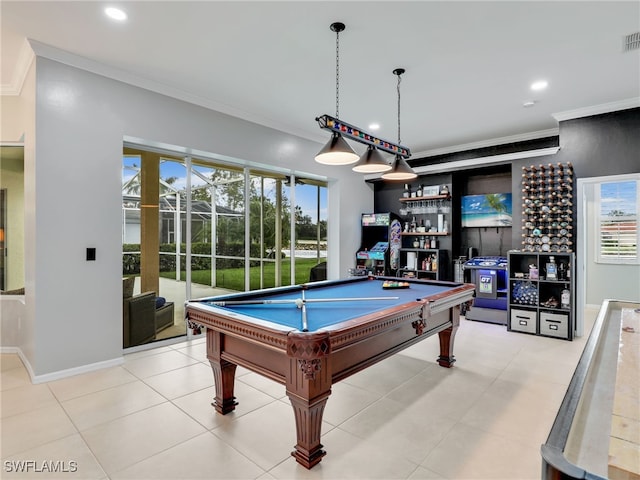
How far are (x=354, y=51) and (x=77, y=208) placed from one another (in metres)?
3.19

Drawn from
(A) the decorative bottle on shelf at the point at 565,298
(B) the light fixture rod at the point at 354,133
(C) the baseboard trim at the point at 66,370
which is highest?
(B) the light fixture rod at the point at 354,133

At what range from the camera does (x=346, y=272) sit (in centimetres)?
690

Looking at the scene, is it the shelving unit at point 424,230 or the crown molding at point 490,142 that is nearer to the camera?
the crown molding at point 490,142

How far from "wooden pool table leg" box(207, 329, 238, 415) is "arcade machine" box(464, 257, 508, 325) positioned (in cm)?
421

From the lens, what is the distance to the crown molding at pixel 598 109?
14.4 feet

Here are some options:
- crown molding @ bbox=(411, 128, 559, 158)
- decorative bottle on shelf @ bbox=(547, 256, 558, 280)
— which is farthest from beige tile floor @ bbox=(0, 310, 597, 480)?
crown molding @ bbox=(411, 128, 559, 158)

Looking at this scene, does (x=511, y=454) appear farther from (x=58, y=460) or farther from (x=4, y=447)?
(x=4, y=447)

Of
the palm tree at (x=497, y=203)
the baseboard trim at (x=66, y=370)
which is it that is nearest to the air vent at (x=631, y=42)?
the palm tree at (x=497, y=203)

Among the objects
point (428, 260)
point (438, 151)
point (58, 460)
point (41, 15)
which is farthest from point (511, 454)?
point (438, 151)

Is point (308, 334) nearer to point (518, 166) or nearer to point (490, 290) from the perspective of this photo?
point (490, 290)

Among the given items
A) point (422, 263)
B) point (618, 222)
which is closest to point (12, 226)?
point (422, 263)

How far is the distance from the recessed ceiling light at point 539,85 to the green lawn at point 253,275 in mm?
4243

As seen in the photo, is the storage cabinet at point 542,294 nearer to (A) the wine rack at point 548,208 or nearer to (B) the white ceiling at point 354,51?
(A) the wine rack at point 548,208

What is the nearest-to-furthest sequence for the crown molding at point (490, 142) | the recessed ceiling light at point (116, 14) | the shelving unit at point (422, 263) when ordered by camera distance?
1. the recessed ceiling light at point (116, 14)
2. the crown molding at point (490, 142)
3. the shelving unit at point (422, 263)
